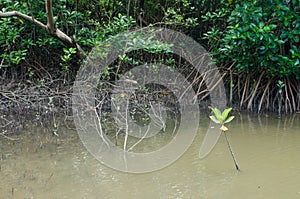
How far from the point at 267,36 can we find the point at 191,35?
6.52 feet

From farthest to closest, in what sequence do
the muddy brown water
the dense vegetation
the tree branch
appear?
the tree branch → the dense vegetation → the muddy brown water

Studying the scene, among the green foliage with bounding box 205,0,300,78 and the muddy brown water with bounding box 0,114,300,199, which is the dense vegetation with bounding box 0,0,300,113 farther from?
the muddy brown water with bounding box 0,114,300,199

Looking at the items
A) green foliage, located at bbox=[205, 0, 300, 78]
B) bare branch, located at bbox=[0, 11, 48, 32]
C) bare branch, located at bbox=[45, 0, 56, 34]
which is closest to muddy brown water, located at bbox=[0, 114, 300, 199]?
green foliage, located at bbox=[205, 0, 300, 78]

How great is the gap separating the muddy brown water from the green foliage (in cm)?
126

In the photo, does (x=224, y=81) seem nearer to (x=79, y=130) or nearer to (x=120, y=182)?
(x=79, y=130)

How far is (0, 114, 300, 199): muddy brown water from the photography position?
263 cm

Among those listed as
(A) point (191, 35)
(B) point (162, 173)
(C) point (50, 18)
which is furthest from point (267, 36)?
(C) point (50, 18)

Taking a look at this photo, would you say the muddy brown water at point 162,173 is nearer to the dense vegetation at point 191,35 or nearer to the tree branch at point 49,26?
the dense vegetation at point 191,35

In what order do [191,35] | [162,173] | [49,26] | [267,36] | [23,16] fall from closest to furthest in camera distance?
[162,173] → [267,36] → [49,26] → [23,16] → [191,35]

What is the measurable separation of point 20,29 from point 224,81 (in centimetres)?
308

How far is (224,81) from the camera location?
6070 millimetres

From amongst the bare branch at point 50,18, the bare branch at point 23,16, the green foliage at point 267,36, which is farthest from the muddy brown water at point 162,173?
the bare branch at point 23,16

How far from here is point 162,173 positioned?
3010 mm

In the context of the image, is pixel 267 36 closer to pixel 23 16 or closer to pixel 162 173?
pixel 162 173
